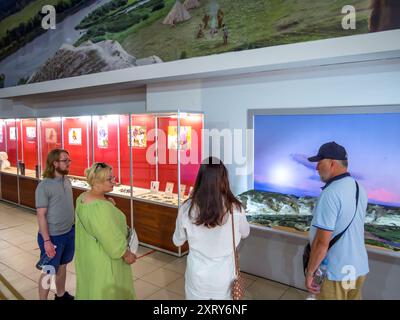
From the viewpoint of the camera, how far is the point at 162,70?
15.1 feet

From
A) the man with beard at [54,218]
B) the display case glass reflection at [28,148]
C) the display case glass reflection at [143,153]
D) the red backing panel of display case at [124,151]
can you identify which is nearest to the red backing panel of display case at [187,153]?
the display case glass reflection at [143,153]

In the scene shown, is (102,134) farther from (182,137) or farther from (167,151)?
(182,137)

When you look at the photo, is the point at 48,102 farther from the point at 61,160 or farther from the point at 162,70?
the point at 61,160

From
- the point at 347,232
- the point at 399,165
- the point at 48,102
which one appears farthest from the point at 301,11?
the point at 48,102

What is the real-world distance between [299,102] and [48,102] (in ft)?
21.8

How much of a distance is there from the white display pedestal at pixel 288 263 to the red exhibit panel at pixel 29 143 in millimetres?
5588

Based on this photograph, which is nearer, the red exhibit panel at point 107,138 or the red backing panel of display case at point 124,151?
the red backing panel of display case at point 124,151

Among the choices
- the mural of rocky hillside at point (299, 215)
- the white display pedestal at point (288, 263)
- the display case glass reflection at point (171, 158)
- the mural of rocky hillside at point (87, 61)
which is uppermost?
the mural of rocky hillside at point (87, 61)

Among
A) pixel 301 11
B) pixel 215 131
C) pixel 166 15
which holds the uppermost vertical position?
pixel 166 15

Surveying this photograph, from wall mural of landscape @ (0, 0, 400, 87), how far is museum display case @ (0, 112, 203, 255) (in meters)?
1.01

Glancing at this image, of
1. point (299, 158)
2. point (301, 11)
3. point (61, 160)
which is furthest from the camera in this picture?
point (299, 158)

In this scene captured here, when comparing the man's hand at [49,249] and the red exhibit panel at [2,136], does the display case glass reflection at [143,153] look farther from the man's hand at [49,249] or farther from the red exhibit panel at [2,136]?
the red exhibit panel at [2,136]

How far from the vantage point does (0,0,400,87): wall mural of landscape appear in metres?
3.39

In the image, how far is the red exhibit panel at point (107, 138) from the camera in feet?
18.6
